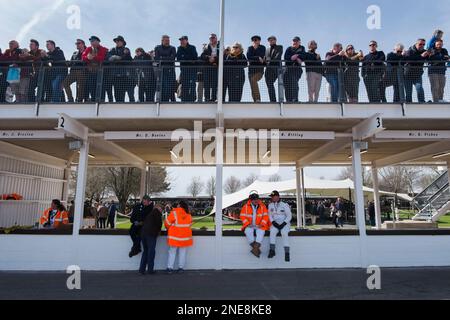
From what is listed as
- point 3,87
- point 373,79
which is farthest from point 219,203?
point 3,87

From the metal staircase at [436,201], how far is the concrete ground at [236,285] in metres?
10.7

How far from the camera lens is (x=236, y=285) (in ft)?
22.6

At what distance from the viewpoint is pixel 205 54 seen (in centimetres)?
870

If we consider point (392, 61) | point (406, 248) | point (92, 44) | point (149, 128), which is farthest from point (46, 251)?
point (392, 61)

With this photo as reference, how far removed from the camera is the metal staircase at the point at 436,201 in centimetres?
1744

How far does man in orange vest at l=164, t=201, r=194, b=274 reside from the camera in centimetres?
812

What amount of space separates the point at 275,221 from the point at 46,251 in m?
6.00

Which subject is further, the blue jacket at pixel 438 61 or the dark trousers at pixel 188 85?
the dark trousers at pixel 188 85

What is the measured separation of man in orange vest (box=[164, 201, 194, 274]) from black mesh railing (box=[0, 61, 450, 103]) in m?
2.87

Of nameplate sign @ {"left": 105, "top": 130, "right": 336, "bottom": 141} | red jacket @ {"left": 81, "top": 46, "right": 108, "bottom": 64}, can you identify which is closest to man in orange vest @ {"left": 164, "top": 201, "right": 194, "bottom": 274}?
nameplate sign @ {"left": 105, "top": 130, "right": 336, "bottom": 141}

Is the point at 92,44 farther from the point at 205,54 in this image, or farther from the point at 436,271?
the point at 436,271

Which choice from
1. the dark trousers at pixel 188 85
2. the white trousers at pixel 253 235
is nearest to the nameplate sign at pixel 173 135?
the dark trousers at pixel 188 85

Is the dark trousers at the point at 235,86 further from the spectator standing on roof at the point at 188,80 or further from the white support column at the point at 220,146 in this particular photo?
the spectator standing on roof at the point at 188,80

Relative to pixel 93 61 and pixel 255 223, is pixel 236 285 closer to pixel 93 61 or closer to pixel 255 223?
pixel 255 223
